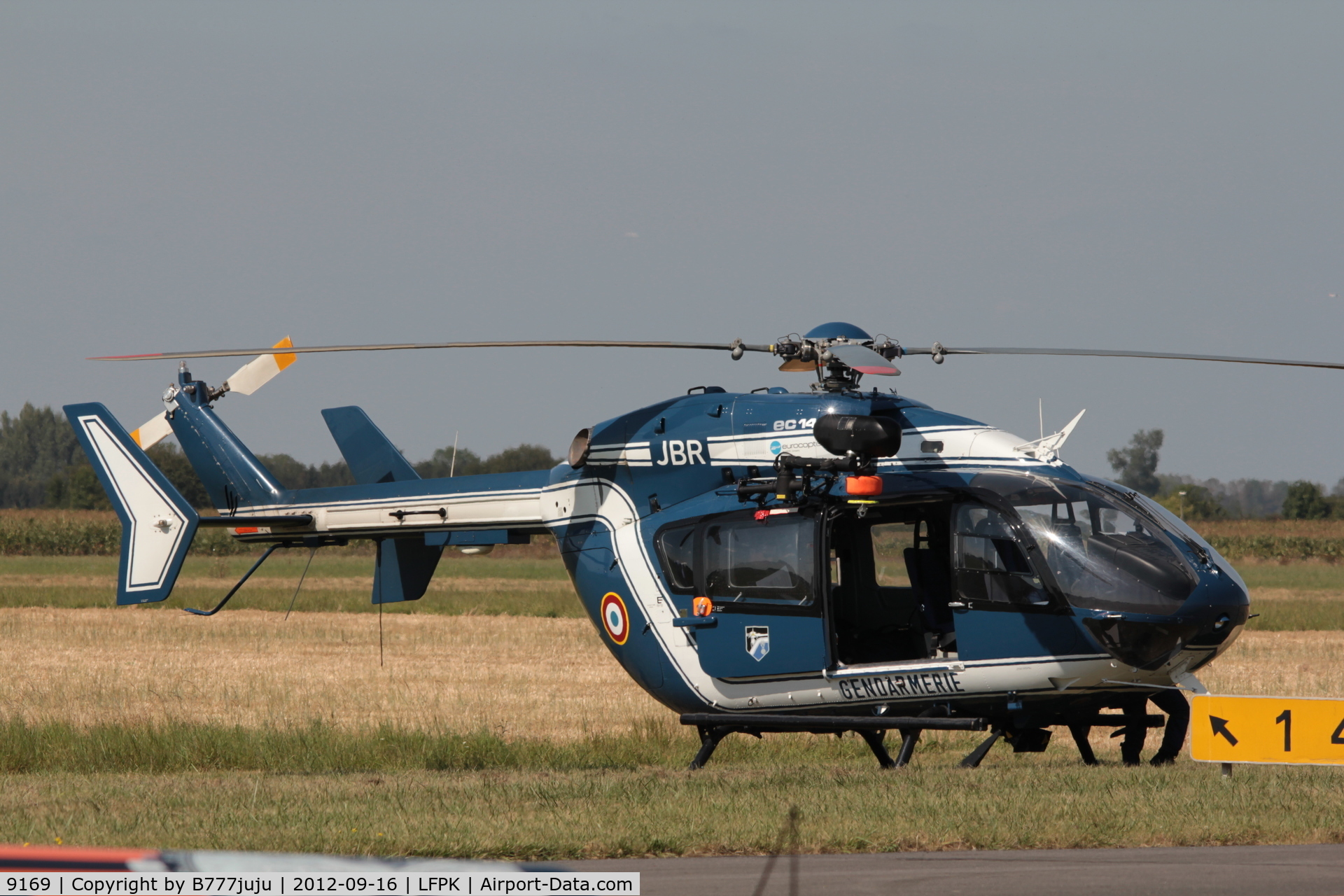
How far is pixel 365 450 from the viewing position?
1622 cm

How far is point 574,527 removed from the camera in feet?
44.3

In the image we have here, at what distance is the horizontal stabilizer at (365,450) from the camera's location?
1605cm

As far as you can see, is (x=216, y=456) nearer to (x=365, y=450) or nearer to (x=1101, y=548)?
(x=365, y=450)

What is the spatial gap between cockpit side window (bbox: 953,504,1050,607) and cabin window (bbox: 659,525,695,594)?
7.55 feet

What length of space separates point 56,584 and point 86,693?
2749cm

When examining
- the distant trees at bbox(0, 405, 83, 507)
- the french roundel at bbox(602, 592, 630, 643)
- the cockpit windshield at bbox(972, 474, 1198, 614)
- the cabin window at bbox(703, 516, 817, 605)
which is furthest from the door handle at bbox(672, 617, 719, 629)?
the distant trees at bbox(0, 405, 83, 507)

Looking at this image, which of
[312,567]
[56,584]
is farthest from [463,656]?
[312,567]

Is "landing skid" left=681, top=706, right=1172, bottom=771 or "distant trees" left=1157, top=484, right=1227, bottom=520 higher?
"landing skid" left=681, top=706, right=1172, bottom=771

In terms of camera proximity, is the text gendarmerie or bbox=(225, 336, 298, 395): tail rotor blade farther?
bbox=(225, 336, 298, 395): tail rotor blade

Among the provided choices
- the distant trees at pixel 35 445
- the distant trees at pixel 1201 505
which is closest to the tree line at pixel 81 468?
the distant trees at pixel 35 445

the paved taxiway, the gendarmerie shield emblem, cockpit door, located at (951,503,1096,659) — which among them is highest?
cockpit door, located at (951,503,1096,659)

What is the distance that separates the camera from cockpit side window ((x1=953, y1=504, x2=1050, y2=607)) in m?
11.0

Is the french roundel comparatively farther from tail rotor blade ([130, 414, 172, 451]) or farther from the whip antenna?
tail rotor blade ([130, 414, 172, 451])

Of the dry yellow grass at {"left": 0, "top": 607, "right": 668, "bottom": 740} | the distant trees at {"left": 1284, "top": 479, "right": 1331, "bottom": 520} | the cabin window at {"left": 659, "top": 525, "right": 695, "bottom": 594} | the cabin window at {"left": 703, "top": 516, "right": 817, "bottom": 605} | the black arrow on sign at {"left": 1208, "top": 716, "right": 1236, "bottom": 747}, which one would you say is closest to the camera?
the black arrow on sign at {"left": 1208, "top": 716, "right": 1236, "bottom": 747}
